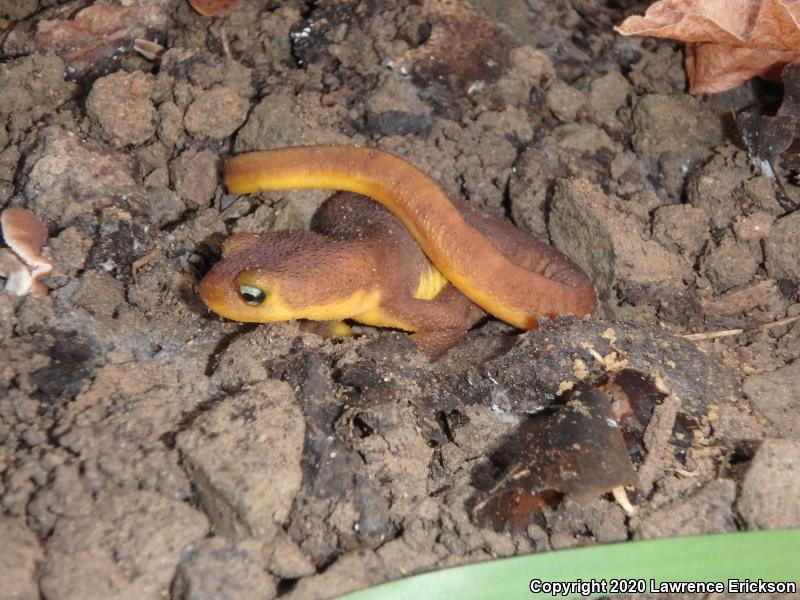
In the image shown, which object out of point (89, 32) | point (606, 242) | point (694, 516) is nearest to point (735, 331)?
point (606, 242)

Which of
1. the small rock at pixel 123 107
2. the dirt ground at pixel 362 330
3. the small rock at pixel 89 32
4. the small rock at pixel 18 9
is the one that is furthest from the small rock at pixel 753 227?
the small rock at pixel 18 9

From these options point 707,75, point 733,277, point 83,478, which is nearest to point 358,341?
point 83,478

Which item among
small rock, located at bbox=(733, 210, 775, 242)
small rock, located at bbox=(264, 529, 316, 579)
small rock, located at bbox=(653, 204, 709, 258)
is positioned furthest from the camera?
small rock, located at bbox=(653, 204, 709, 258)

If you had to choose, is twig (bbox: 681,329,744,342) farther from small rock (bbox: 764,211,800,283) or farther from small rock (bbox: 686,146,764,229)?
small rock (bbox: 686,146,764,229)

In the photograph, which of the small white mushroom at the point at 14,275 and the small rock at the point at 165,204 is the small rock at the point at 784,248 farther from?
the small white mushroom at the point at 14,275

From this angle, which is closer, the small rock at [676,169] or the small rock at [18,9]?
the small rock at [676,169]

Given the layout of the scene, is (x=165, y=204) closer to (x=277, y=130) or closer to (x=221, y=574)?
(x=277, y=130)

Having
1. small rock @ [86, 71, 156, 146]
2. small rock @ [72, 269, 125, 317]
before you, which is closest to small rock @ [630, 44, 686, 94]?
small rock @ [86, 71, 156, 146]
